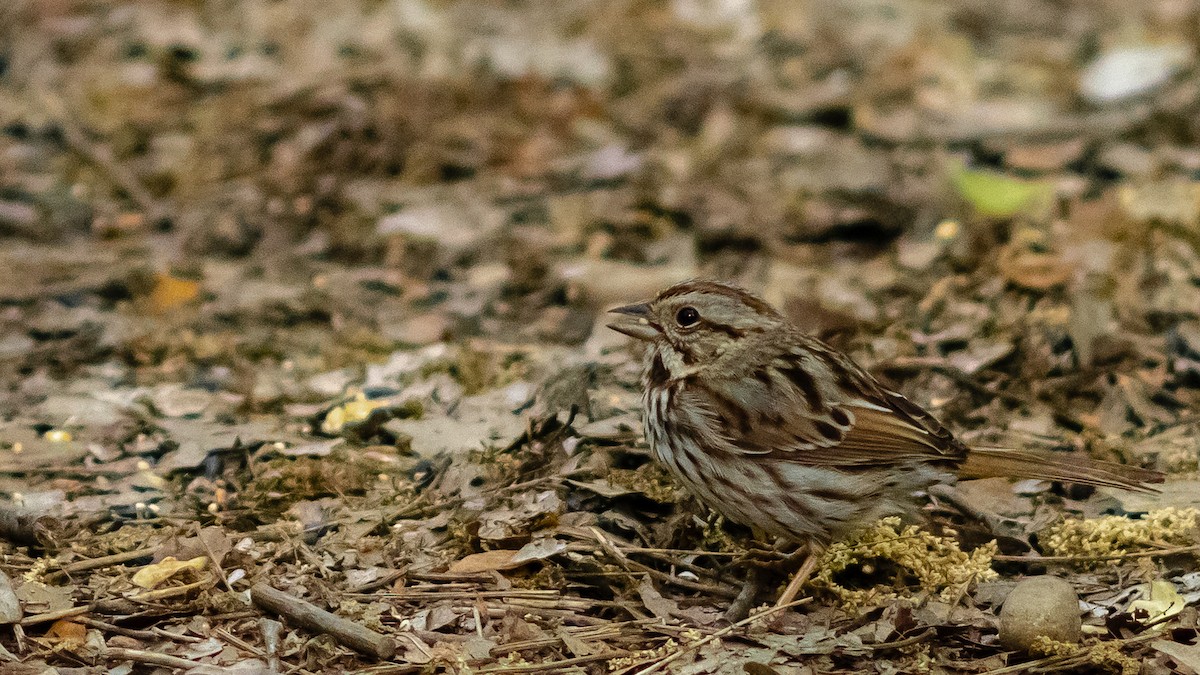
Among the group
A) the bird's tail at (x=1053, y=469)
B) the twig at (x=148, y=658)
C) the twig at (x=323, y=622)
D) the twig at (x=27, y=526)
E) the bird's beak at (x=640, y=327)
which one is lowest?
the twig at (x=148, y=658)

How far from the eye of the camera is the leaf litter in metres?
4.12

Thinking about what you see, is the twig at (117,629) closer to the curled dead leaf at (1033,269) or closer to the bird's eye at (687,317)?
the bird's eye at (687,317)

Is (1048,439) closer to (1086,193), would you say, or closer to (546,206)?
(1086,193)

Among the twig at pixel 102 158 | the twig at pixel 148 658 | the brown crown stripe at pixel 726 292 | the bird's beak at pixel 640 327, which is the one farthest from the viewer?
the twig at pixel 102 158

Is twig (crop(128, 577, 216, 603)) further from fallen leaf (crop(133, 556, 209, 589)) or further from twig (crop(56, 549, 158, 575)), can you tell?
twig (crop(56, 549, 158, 575))

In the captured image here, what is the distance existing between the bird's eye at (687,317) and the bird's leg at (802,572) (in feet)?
2.80

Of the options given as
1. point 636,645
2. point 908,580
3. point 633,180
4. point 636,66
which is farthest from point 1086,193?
point 636,645

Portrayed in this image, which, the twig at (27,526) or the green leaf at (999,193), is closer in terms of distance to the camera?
the twig at (27,526)

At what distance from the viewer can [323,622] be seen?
392cm

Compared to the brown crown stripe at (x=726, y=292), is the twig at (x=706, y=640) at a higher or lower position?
lower

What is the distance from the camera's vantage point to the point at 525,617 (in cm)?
409

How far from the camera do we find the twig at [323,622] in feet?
12.7

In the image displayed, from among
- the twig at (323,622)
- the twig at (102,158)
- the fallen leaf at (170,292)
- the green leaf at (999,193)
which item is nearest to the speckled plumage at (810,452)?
the twig at (323,622)

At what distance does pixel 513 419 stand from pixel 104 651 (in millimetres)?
1893
